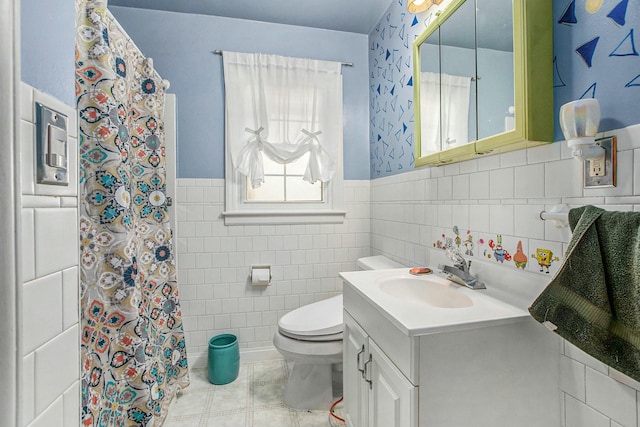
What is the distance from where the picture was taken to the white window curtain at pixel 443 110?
4.24 ft

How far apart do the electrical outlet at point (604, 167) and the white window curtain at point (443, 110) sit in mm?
480

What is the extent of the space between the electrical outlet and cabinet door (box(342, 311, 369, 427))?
885mm

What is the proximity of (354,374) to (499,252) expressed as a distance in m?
0.79

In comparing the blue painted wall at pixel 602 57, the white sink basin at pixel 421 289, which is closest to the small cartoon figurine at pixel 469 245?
the white sink basin at pixel 421 289

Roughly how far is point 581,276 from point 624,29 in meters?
0.62

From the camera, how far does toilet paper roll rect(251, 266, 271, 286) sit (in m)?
2.17

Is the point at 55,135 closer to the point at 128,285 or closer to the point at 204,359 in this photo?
the point at 128,285

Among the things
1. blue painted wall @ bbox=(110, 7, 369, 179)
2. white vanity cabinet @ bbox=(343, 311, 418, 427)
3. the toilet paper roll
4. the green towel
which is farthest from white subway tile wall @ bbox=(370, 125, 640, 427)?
blue painted wall @ bbox=(110, 7, 369, 179)

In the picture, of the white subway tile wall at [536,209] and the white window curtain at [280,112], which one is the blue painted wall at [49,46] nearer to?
the white subway tile wall at [536,209]

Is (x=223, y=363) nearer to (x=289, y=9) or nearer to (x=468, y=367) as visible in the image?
(x=468, y=367)

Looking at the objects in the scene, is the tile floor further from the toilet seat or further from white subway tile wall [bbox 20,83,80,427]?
white subway tile wall [bbox 20,83,80,427]

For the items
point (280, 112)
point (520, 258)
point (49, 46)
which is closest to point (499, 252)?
point (520, 258)

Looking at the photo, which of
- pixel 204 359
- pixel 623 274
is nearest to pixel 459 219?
pixel 623 274

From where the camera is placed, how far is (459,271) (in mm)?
1262
